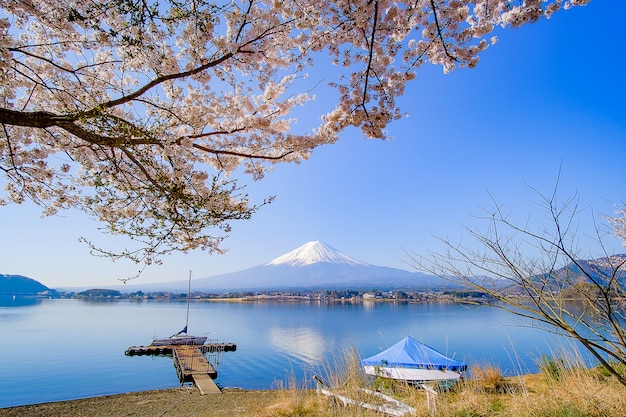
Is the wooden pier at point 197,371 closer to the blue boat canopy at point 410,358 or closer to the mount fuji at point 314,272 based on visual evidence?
the blue boat canopy at point 410,358

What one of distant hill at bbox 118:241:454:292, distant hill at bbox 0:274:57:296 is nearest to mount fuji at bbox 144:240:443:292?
distant hill at bbox 118:241:454:292

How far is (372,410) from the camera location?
8.66 ft

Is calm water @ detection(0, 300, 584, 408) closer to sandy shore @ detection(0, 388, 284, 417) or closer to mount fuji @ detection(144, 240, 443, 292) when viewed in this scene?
sandy shore @ detection(0, 388, 284, 417)

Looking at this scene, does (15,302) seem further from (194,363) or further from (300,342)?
(194,363)

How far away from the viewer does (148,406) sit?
8.77m

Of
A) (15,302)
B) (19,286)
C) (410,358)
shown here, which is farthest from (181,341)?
(19,286)

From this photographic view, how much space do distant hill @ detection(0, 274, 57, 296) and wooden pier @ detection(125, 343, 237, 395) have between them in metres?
137

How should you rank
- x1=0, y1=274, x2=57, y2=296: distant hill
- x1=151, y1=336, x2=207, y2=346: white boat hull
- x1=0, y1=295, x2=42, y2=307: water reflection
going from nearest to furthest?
x1=151, y1=336, x2=207, y2=346: white boat hull
x1=0, y1=295, x2=42, y2=307: water reflection
x1=0, y1=274, x2=57, y2=296: distant hill

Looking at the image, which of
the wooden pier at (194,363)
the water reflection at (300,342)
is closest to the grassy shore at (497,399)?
the wooden pier at (194,363)

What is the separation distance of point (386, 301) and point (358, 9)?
7887 centimetres

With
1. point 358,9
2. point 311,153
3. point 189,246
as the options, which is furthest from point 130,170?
point 358,9

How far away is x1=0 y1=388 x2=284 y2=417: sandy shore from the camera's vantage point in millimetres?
7742

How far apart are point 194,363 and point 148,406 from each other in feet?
27.8

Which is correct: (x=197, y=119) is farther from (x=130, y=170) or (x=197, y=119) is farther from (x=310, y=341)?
(x=310, y=341)
